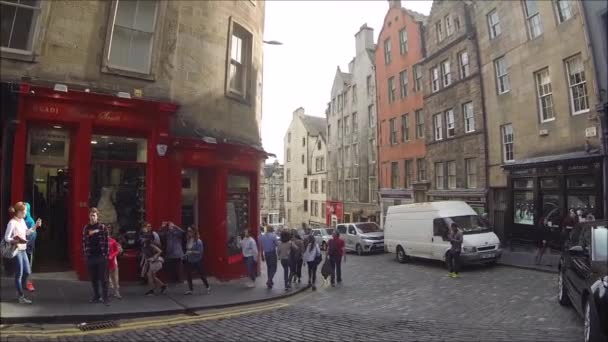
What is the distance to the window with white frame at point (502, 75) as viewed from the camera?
21797mm

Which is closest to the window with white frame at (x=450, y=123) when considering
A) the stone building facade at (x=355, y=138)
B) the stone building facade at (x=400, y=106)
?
the stone building facade at (x=400, y=106)

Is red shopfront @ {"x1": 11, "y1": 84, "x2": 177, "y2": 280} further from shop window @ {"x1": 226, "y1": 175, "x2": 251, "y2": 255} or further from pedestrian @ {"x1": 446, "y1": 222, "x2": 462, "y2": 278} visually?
pedestrian @ {"x1": 446, "y1": 222, "x2": 462, "y2": 278}

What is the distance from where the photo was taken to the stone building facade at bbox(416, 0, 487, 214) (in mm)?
23875

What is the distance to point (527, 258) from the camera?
17219 mm

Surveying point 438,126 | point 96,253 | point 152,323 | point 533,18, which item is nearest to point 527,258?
point 533,18

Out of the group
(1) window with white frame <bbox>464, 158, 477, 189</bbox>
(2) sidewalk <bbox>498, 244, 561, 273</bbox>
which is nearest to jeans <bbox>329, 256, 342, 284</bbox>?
(2) sidewalk <bbox>498, 244, 561, 273</bbox>

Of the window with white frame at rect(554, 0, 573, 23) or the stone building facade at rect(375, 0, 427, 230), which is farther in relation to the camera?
the stone building facade at rect(375, 0, 427, 230)

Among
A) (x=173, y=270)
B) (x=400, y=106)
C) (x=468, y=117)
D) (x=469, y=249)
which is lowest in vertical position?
(x=173, y=270)

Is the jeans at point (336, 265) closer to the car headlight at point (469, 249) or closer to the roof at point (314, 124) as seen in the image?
the car headlight at point (469, 249)

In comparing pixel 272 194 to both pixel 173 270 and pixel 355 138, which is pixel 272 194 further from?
pixel 173 270

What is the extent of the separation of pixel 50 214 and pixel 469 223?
1389 cm

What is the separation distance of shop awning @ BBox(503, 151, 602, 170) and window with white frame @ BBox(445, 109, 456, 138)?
5.67m

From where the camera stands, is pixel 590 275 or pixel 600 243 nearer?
pixel 590 275

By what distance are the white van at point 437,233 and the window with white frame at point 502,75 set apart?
7649 millimetres
